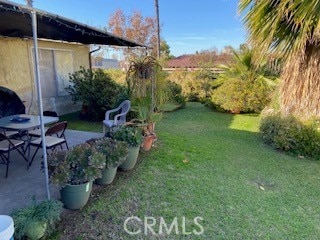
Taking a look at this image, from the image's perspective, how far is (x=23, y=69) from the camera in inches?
303

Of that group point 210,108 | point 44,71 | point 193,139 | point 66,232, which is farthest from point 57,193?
point 210,108

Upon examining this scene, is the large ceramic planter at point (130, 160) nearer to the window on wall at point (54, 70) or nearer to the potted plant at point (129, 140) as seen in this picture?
the potted plant at point (129, 140)

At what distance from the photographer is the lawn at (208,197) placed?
2938 mm

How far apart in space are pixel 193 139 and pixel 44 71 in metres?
5.54

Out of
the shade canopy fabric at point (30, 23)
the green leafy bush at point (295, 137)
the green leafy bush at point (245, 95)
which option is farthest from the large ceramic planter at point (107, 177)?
the green leafy bush at point (245, 95)

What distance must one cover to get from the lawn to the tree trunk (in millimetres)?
1436

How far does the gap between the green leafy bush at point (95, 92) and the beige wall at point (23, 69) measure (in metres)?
1.18

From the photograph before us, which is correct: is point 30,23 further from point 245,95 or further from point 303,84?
point 245,95

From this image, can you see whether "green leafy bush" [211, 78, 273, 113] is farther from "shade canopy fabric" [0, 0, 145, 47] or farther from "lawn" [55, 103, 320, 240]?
"shade canopy fabric" [0, 0, 145, 47]

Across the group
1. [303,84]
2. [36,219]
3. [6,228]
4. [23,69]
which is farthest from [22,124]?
[303,84]

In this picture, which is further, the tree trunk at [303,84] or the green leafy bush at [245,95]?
the green leafy bush at [245,95]

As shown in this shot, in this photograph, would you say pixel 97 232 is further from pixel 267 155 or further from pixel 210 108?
pixel 210 108

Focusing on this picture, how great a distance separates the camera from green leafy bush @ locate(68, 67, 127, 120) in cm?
782

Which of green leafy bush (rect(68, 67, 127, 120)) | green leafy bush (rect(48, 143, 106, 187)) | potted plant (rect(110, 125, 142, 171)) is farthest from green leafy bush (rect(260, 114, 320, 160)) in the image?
green leafy bush (rect(48, 143, 106, 187))
